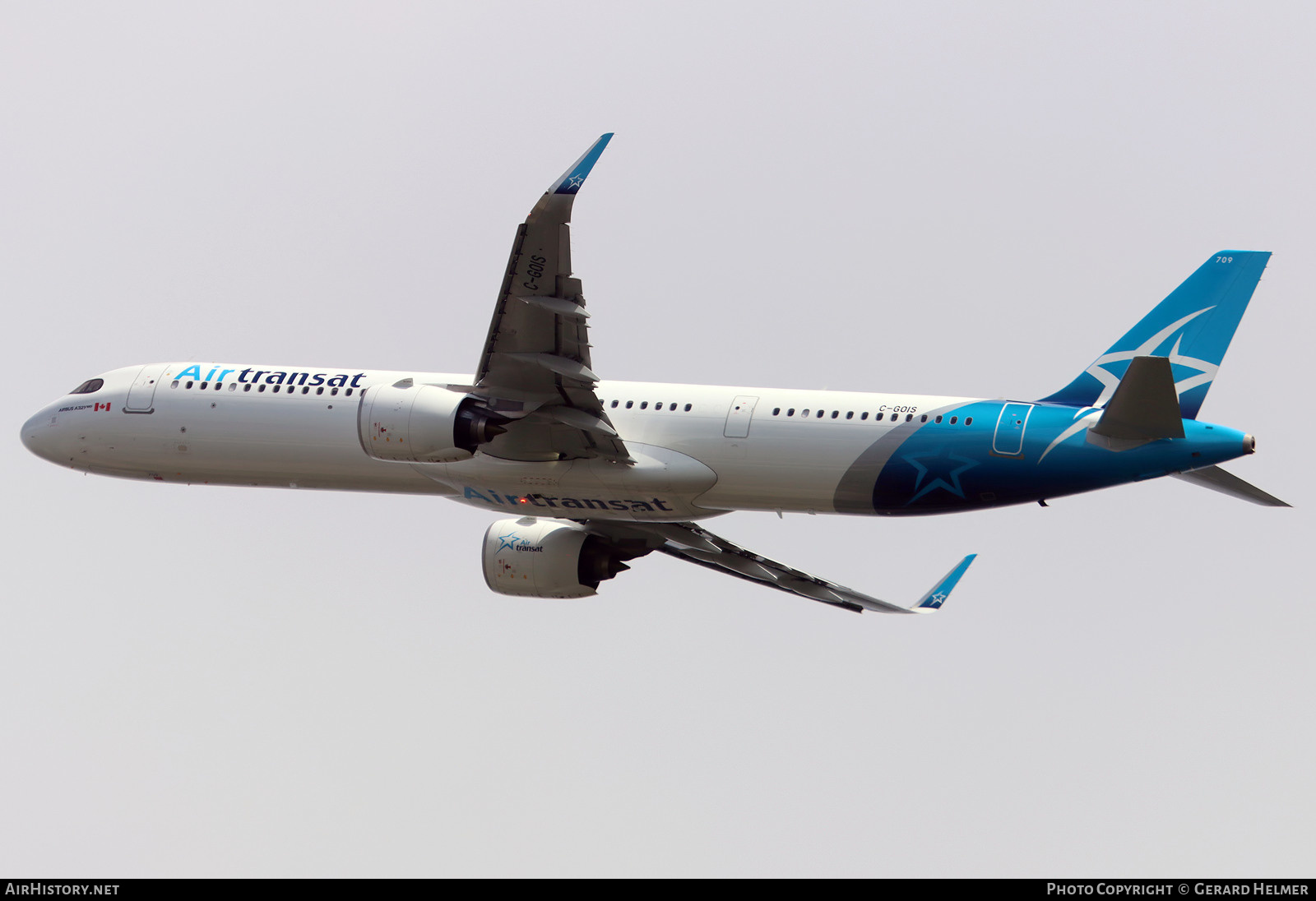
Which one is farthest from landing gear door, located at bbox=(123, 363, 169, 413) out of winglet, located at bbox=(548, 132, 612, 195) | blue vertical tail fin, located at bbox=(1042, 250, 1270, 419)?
blue vertical tail fin, located at bbox=(1042, 250, 1270, 419)

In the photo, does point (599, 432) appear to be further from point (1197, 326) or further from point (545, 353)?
point (1197, 326)

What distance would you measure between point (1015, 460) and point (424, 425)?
11.2 m

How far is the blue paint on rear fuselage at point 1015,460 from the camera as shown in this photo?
103ft

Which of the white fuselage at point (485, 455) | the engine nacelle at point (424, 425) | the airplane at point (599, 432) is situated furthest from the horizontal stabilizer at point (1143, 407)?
the engine nacelle at point (424, 425)

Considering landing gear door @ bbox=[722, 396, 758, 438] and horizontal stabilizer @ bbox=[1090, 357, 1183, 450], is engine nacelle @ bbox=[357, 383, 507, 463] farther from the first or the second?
horizontal stabilizer @ bbox=[1090, 357, 1183, 450]

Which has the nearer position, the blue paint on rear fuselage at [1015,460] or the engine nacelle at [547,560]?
the blue paint on rear fuselage at [1015,460]

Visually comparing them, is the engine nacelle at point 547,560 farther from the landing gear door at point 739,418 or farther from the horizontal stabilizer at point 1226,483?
the horizontal stabilizer at point 1226,483

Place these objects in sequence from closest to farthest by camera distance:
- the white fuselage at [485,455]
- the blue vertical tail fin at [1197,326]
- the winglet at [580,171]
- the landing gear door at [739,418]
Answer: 1. the winglet at [580,171]
2. the blue vertical tail fin at [1197,326]
3. the white fuselage at [485,455]
4. the landing gear door at [739,418]

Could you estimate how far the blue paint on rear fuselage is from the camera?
3131cm

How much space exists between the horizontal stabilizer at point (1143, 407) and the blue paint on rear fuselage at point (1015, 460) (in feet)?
0.83

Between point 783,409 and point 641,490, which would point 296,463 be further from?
point 783,409

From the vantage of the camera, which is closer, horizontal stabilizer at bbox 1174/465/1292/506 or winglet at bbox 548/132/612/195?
winglet at bbox 548/132/612/195

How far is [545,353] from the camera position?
3170cm

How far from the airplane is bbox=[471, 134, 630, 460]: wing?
4 cm
